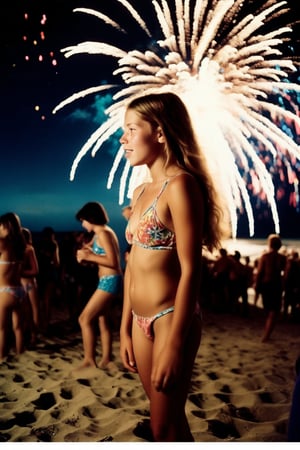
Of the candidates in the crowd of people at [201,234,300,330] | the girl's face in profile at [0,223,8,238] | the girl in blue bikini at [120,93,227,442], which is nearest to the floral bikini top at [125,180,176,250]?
the girl in blue bikini at [120,93,227,442]

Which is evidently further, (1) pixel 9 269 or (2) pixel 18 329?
(2) pixel 18 329

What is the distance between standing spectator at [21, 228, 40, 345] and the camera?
487cm

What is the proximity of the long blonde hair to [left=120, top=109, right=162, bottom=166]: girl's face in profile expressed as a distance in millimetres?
26

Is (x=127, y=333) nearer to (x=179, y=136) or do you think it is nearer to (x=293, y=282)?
(x=179, y=136)

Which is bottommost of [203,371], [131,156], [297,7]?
[203,371]

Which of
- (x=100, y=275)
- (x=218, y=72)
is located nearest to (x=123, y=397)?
(x=100, y=275)

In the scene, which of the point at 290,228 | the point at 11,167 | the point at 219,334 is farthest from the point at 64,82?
the point at 290,228

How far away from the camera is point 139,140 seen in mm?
1648

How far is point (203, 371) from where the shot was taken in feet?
13.2

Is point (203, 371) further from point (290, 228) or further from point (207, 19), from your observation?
point (290, 228)

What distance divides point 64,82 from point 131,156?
1215 centimetres

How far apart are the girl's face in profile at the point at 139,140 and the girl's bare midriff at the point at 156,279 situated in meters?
0.37

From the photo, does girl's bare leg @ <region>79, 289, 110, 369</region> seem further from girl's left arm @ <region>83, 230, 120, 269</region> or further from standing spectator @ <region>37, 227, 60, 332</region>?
standing spectator @ <region>37, 227, 60, 332</region>

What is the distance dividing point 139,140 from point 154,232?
39 centimetres
